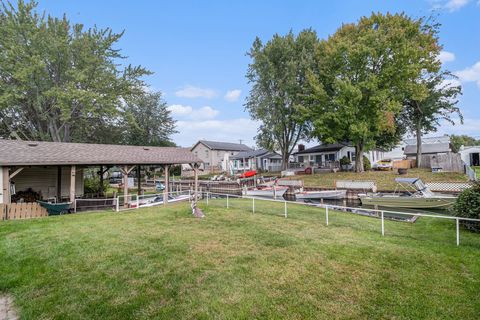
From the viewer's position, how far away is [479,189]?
8062 mm

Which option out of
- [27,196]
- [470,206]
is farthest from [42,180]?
[470,206]

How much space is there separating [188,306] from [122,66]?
3033cm

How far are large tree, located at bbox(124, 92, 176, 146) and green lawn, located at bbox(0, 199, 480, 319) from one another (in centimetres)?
3075

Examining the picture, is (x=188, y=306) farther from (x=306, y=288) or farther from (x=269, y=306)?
(x=306, y=288)

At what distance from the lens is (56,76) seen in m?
24.8

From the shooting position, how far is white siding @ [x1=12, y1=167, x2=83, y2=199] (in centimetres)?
1451

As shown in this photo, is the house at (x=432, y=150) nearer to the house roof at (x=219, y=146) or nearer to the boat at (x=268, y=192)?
the boat at (x=268, y=192)

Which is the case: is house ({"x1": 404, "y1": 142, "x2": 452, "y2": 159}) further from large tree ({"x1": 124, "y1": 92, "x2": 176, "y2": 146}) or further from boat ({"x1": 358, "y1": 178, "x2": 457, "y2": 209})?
large tree ({"x1": 124, "y1": 92, "x2": 176, "y2": 146})

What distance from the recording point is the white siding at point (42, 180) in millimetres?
14511

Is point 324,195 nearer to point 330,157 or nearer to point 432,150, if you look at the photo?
point 330,157

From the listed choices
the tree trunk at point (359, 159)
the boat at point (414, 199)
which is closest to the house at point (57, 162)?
the boat at point (414, 199)

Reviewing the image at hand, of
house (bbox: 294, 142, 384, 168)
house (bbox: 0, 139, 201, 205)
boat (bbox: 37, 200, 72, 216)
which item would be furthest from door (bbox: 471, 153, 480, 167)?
boat (bbox: 37, 200, 72, 216)

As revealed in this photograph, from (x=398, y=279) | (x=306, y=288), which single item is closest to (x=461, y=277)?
(x=398, y=279)

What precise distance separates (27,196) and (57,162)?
3.76 meters
